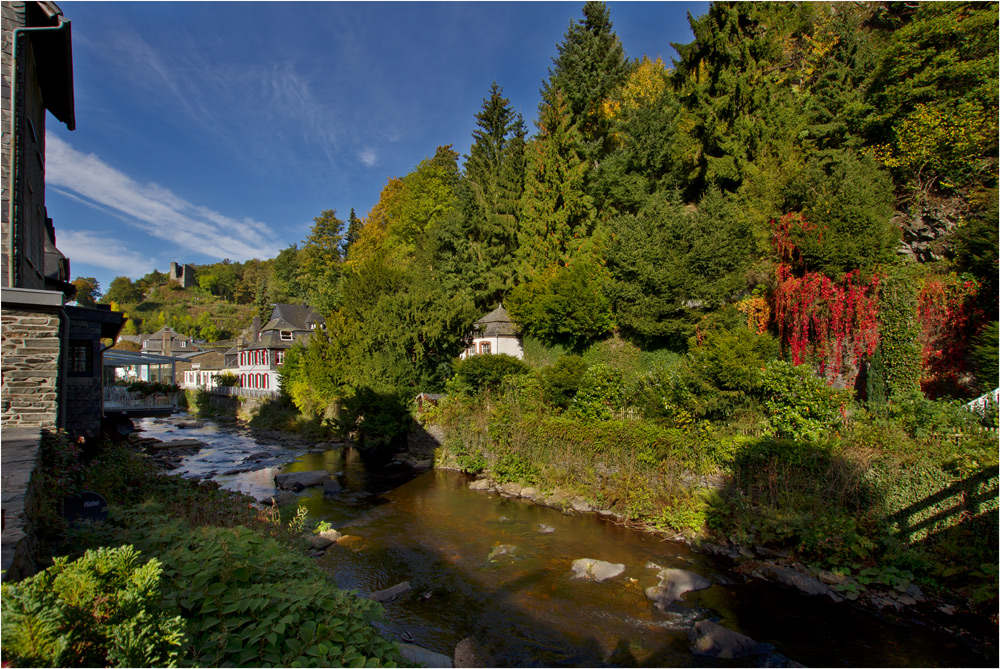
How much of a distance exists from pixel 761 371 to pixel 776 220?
819cm

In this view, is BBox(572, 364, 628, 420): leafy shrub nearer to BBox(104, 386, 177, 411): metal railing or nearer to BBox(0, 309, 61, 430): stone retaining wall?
BBox(0, 309, 61, 430): stone retaining wall

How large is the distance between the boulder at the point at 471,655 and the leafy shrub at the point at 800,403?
9.48 meters

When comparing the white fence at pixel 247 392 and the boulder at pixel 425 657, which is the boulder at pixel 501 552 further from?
the white fence at pixel 247 392

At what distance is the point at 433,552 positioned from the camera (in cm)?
1141

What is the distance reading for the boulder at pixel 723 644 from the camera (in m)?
7.46

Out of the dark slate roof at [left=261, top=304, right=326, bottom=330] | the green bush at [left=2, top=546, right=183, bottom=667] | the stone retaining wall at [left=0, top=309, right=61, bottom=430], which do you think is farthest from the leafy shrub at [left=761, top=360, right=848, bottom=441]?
the dark slate roof at [left=261, top=304, right=326, bottom=330]

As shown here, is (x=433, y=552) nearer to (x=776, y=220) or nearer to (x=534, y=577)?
(x=534, y=577)

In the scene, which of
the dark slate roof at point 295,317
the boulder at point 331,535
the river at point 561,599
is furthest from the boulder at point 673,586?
the dark slate roof at point 295,317

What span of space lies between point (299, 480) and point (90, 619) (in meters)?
15.5

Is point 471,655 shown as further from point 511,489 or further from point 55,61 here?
point 55,61

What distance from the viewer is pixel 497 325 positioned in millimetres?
26250

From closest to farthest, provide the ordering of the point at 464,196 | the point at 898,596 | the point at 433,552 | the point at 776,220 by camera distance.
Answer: the point at 898,596 → the point at 433,552 → the point at 776,220 → the point at 464,196

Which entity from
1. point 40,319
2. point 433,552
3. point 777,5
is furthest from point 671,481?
point 777,5

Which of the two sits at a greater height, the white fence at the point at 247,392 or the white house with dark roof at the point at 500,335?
the white house with dark roof at the point at 500,335
